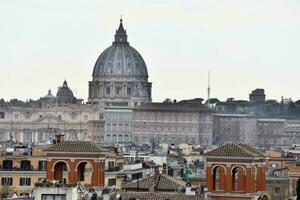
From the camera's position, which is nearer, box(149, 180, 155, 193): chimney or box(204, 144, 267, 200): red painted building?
box(204, 144, 267, 200): red painted building

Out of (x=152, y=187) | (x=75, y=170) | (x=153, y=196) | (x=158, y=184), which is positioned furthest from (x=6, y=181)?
(x=153, y=196)

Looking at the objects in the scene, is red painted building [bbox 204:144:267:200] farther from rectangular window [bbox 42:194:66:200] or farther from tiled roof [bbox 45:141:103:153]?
rectangular window [bbox 42:194:66:200]

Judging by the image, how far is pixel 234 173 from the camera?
2069 inches

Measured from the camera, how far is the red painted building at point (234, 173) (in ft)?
168

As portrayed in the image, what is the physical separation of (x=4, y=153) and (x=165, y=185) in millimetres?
20231

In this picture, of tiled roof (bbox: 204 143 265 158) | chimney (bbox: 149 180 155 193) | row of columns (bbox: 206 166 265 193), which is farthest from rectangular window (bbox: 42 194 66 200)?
chimney (bbox: 149 180 155 193)

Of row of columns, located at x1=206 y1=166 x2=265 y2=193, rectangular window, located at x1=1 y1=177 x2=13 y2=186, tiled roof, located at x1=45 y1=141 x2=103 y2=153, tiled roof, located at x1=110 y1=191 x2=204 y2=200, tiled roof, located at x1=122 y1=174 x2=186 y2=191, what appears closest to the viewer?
tiled roof, located at x1=110 y1=191 x2=204 y2=200

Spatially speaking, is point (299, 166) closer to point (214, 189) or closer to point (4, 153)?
point (4, 153)

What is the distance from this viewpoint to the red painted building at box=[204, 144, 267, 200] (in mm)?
51344

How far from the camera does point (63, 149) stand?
173ft

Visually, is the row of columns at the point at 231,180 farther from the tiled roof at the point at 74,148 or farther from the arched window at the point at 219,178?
the tiled roof at the point at 74,148

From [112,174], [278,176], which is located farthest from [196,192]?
[278,176]

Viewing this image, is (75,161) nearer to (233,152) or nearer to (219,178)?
(219,178)

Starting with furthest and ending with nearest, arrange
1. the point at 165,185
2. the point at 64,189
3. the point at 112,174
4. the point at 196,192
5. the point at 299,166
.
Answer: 1. the point at 299,166
2. the point at 112,174
3. the point at 165,185
4. the point at 196,192
5. the point at 64,189
